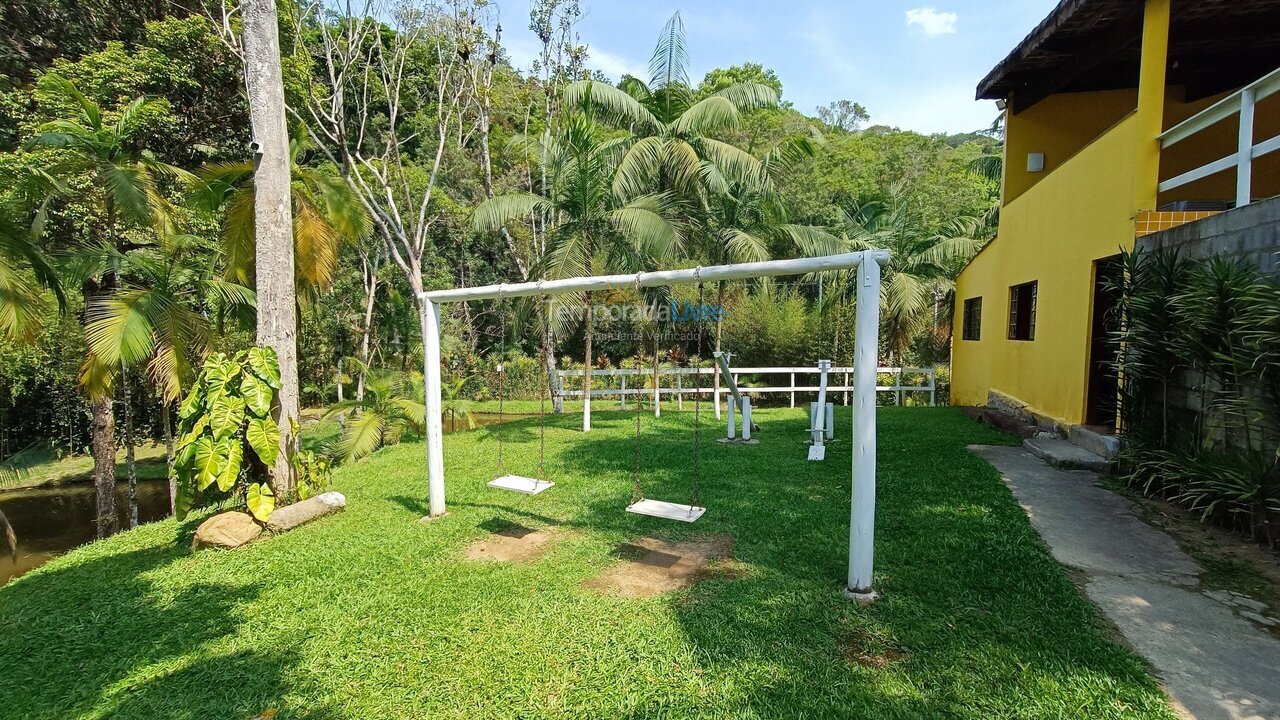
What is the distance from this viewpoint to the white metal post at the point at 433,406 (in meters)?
5.63

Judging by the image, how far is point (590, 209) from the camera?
9.70m

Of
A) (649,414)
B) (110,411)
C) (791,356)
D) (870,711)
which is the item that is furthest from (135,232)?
(791,356)

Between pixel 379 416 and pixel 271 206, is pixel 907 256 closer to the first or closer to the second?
pixel 379 416

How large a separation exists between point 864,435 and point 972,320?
10.2 m

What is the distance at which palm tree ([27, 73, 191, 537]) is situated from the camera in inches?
298

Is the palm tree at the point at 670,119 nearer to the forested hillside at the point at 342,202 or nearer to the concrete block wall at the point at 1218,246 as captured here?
the forested hillside at the point at 342,202

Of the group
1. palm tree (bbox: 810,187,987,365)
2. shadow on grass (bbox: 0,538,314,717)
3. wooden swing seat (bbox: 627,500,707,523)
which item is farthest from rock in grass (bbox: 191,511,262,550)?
palm tree (bbox: 810,187,987,365)

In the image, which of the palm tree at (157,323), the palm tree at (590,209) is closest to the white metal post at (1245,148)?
the palm tree at (590,209)

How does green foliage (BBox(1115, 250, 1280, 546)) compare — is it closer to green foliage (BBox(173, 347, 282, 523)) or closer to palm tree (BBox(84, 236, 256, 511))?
green foliage (BBox(173, 347, 282, 523))

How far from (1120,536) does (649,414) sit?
29.9 feet

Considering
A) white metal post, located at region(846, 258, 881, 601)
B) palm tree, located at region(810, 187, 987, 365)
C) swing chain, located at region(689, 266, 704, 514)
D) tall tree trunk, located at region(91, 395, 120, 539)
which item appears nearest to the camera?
white metal post, located at region(846, 258, 881, 601)

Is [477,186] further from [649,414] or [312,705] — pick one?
[312,705]

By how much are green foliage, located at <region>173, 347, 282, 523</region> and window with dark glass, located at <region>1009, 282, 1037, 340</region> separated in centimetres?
1017

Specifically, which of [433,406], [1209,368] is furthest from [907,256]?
[433,406]
